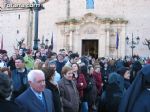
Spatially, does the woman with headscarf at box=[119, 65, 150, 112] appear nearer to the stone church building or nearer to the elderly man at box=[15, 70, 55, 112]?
the elderly man at box=[15, 70, 55, 112]

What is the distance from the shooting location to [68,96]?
7996mm

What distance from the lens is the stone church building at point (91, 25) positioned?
36.4 meters

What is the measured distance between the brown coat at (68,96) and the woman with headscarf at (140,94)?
3151 mm

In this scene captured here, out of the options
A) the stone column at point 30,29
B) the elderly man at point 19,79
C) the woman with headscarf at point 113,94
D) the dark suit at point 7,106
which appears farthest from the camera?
the stone column at point 30,29

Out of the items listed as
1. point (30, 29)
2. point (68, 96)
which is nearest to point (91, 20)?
point (30, 29)

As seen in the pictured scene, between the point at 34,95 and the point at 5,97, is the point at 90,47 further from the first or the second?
the point at 5,97

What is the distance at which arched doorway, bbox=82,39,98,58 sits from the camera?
3794 centimetres

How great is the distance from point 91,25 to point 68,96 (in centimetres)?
2918

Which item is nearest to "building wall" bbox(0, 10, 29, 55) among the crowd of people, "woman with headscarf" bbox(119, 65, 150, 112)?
the crowd of people

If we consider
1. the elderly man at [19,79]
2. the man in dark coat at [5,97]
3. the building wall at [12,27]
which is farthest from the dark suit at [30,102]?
the building wall at [12,27]

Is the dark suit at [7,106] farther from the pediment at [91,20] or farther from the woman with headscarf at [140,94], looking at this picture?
the pediment at [91,20]

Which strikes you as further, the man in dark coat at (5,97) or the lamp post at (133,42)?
the lamp post at (133,42)

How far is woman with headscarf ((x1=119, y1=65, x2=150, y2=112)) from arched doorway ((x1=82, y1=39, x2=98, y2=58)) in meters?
32.9

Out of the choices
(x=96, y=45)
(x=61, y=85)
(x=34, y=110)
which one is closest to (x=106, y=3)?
(x=96, y=45)
